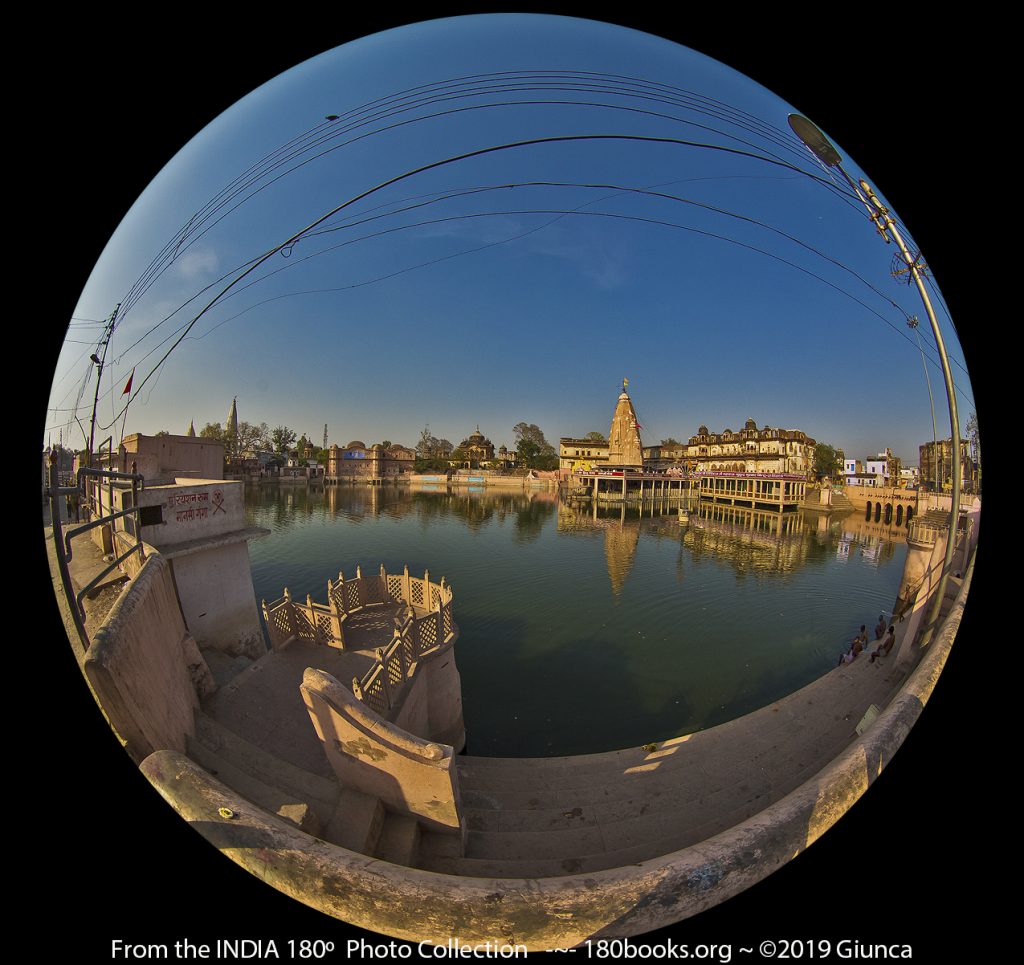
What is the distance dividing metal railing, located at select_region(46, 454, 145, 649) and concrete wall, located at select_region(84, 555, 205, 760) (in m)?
0.22

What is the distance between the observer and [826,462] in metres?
2.53

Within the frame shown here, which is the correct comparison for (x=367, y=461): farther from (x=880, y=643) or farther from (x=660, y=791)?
(x=880, y=643)

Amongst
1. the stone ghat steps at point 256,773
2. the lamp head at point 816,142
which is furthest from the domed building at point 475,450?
the lamp head at point 816,142

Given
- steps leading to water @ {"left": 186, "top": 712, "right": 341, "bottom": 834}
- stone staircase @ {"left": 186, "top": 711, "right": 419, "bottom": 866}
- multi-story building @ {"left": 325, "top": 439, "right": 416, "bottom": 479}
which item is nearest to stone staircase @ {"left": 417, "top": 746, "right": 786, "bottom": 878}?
stone staircase @ {"left": 186, "top": 711, "right": 419, "bottom": 866}

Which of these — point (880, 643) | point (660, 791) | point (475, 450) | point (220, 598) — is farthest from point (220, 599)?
point (880, 643)

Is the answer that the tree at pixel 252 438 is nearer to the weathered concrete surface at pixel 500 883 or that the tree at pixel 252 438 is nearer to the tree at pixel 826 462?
the weathered concrete surface at pixel 500 883

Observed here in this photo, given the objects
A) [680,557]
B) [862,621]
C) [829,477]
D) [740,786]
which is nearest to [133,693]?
[740,786]

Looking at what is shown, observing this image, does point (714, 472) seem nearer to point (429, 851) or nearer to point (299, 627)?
point (429, 851)

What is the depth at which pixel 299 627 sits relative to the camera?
7.15 ft

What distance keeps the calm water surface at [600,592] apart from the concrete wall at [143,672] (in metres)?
0.52

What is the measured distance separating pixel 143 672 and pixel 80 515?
0.86 m

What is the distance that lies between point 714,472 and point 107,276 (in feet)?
12.4

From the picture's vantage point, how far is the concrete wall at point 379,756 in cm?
147

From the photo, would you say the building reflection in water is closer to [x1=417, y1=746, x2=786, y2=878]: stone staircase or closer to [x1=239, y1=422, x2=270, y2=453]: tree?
[x1=417, y1=746, x2=786, y2=878]: stone staircase
